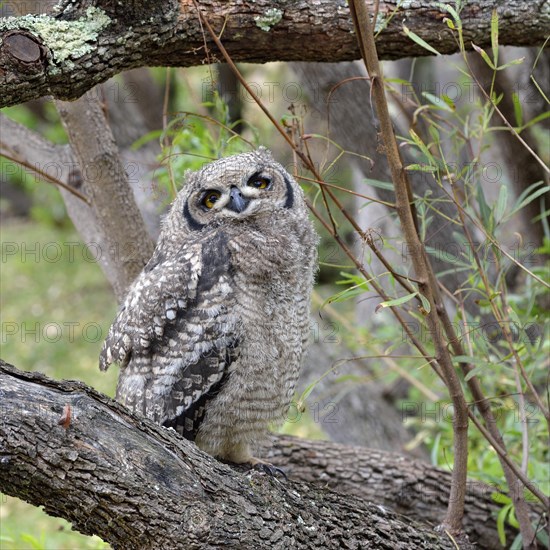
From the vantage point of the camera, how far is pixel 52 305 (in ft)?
35.6


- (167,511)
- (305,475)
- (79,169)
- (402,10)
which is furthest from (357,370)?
(167,511)

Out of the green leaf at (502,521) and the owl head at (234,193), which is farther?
the green leaf at (502,521)

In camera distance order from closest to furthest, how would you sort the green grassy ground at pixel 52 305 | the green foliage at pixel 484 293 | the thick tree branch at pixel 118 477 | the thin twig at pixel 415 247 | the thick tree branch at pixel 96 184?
the thick tree branch at pixel 118 477 < the thin twig at pixel 415 247 < the green foliage at pixel 484 293 < the thick tree branch at pixel 96 184 < the green grassy ground at pixel 52 305

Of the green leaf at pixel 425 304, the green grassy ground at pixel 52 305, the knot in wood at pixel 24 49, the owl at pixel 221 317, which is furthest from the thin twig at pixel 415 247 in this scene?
the green grassy ground at pixel 52 305

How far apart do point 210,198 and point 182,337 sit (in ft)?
1.99

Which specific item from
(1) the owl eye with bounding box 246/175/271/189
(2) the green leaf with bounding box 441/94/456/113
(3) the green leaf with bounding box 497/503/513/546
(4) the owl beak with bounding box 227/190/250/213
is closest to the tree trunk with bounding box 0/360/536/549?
(3) the green leaf with bounding box 497/503/513/546

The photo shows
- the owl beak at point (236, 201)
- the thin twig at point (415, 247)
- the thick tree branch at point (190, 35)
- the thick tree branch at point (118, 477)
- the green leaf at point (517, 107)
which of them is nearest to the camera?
the thick tree branch at point (118, 477)

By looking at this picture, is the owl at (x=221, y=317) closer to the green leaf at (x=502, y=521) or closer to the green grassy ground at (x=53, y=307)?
the green leaf at (x=502, y=521)

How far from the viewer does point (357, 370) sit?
246 inches

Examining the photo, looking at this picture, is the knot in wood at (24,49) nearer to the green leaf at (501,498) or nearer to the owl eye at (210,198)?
the owl eye at (210,198)

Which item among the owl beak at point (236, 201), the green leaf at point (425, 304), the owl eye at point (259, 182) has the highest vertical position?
the owl eye at point (259, 182)

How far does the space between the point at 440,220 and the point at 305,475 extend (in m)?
1.63

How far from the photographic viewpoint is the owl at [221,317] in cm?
318

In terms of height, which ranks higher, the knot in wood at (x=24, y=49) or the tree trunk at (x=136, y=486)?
the knot in wood at (x=24, y=49)
